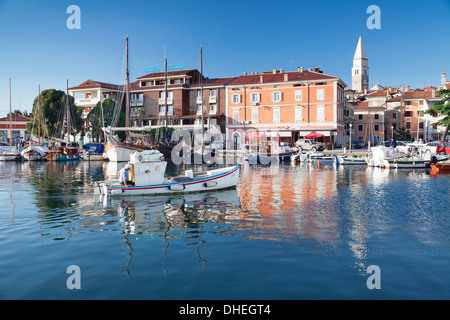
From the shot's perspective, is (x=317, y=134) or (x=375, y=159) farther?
(x=317, y=134)

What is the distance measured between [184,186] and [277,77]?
50265 millimetres

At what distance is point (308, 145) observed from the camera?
5812 cm

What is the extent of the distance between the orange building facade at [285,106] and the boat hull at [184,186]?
36475mm

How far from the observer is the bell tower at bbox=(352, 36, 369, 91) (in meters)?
138

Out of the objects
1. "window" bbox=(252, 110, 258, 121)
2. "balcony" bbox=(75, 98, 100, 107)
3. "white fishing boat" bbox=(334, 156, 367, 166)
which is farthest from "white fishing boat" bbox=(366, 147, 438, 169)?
"balcony" bbox=(75, 98, 100, 107)

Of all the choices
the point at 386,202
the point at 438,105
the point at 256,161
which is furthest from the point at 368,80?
the point at 386,202

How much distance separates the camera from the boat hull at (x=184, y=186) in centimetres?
2073

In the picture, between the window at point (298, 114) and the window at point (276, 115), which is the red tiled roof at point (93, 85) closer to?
the window at point (276, 115)

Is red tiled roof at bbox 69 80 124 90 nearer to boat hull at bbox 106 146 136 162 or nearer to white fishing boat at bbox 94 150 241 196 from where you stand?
boat hull at bbox 106 146 136 162

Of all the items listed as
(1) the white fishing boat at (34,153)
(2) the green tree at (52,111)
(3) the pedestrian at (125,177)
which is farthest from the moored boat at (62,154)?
(3) the pedestrian at (125,177)
